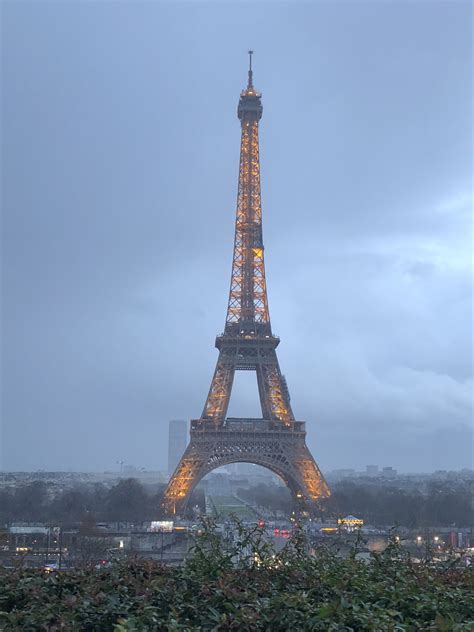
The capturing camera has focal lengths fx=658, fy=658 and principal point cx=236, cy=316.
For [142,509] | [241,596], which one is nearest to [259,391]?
[142,509]

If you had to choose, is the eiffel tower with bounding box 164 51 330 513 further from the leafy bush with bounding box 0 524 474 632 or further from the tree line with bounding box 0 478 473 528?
the leafy bush with bounding box 0 524 474 632

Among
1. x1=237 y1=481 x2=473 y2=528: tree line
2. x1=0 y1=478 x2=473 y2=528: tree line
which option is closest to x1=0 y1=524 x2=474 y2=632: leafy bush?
x1=237 y1=481 x2=473 y2=528: tree line

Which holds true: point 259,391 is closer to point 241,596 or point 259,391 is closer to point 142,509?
point 142,509

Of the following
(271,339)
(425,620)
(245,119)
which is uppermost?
(245,119)

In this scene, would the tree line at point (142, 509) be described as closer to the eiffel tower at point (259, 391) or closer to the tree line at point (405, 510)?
the tree line at point (405, 510)

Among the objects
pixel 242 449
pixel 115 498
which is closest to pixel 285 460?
pixel 242 449

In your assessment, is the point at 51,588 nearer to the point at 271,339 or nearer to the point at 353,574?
the point at 353,574

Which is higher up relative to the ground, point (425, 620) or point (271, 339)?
point (271, 339)
